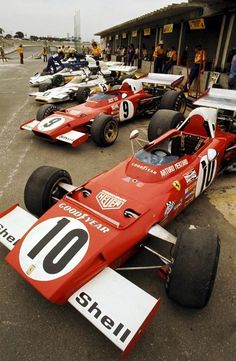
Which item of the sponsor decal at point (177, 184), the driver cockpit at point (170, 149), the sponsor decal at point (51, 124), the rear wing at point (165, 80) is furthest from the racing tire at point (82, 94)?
the sponsor decal at point (177, 184)

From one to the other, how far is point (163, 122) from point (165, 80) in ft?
12.4

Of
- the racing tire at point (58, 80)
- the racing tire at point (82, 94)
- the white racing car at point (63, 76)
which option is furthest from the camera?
the racing tire at point (58, 80)

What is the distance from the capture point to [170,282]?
98.3 inches

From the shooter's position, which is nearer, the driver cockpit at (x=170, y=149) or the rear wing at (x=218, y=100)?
the driver cockpit at (x=170, y=149)

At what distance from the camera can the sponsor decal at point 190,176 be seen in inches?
147

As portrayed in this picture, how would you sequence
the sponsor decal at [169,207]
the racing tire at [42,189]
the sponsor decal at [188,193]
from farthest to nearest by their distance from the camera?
the sponsor decal at [188,193] → the racing tire at [42,189] → the sponsor decal at [169,207]

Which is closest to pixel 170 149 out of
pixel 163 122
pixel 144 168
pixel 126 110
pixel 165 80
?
pixel 144 168

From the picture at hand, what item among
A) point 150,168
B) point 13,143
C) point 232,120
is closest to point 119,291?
point 150,168

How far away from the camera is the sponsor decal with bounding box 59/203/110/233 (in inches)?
109

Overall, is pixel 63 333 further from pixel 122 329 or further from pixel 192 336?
pixel 192 336

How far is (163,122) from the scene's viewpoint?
580 cm

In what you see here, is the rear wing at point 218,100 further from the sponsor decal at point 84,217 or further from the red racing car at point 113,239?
the sponsor decal at point 84,217

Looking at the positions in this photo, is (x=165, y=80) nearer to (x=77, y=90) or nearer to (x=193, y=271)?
(x=77, y=90)

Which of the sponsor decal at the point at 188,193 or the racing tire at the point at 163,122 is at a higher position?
the racing tire at the point at 163,122
